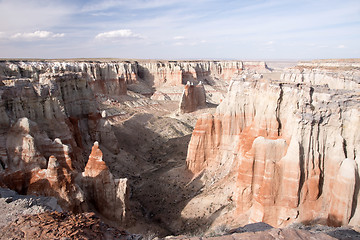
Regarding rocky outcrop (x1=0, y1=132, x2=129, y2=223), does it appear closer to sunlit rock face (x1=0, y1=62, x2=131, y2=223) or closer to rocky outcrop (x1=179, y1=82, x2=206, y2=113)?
sunlit rock face (x1=0, y1=62, x2=131, y2=223)

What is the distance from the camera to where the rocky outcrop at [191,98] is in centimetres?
5838

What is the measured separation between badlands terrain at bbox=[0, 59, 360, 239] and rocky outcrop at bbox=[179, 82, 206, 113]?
25.6 m

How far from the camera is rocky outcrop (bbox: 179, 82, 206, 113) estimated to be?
58.4 meters

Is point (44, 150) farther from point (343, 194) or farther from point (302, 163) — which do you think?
point (343, 194)

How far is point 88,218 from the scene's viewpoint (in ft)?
32.2

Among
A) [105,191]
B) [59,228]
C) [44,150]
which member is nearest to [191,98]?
[105,191]

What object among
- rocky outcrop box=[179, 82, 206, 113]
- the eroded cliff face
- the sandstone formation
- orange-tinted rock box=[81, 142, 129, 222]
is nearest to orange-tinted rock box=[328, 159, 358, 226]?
the eroded cliff face

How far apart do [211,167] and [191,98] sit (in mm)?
33825

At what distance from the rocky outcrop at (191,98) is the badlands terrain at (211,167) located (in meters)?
25.6

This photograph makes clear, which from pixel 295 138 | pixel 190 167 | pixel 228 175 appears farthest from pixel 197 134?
pixel 295 138

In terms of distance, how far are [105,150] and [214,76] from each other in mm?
91274

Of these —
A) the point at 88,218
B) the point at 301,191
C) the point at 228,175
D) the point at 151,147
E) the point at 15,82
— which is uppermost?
the point at 15,82

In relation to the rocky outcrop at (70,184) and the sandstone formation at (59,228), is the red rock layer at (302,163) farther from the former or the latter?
the sandstone formation at (59,228)

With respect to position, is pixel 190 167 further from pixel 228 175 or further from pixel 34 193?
pixel 34 193
